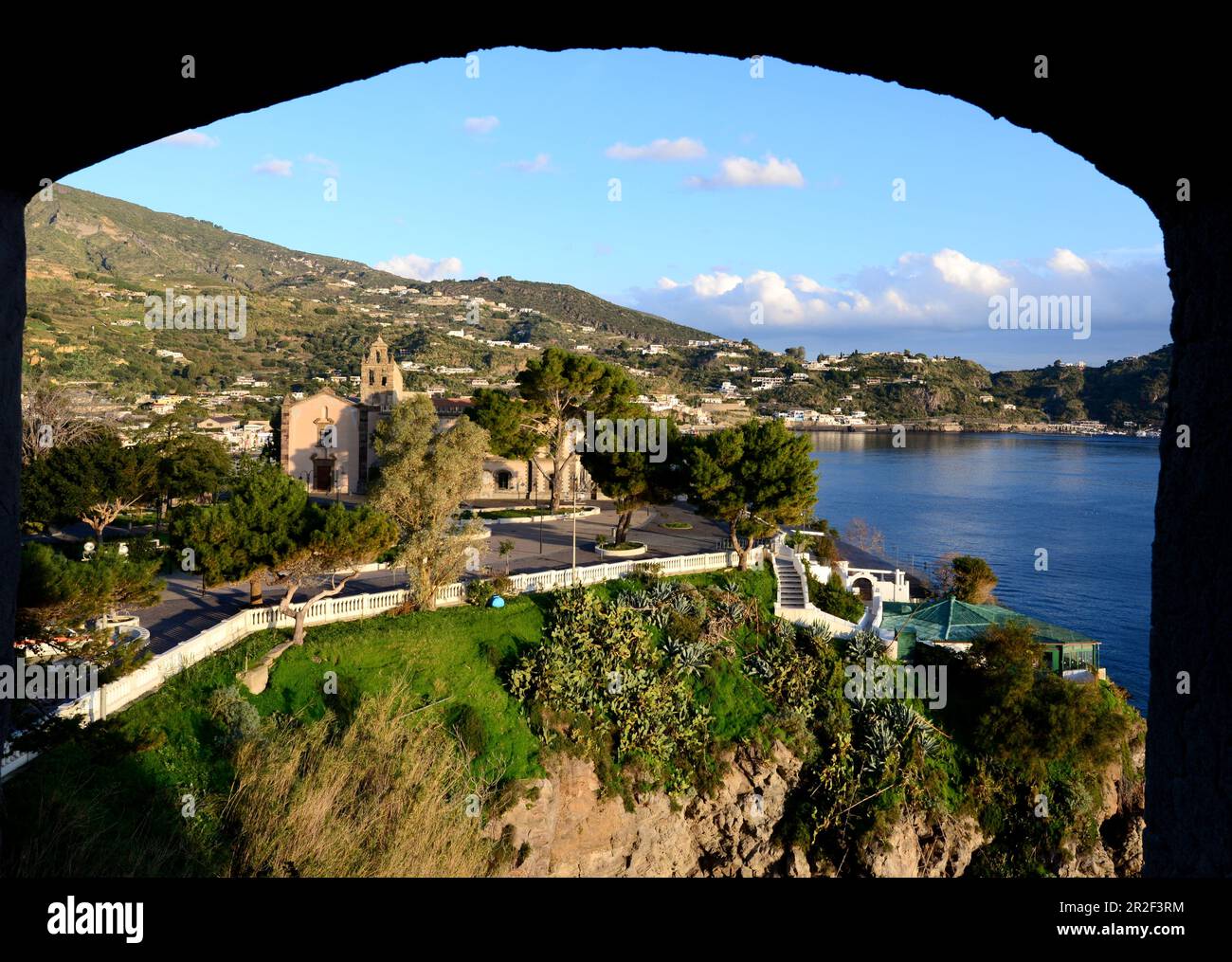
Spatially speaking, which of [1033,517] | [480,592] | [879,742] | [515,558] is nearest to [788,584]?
[879,742]

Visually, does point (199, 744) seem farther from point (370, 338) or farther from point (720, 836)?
Answer: point (370, 338)

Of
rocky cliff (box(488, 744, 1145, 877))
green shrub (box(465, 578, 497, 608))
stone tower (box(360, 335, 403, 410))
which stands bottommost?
rocky cliff (box(488, 744, 1145, 877))

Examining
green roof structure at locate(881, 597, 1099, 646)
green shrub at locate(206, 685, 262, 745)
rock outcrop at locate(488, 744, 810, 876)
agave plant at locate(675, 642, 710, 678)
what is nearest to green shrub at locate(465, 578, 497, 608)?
rock outcrop at locate(488, 744, 810, 876)

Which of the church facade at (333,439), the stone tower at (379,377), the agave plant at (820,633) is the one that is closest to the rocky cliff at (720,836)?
the agave plant at (820,633)

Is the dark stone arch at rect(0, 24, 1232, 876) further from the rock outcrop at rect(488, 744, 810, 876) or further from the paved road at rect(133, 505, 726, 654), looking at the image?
the paved road at rect(133, 505, 726, 654)

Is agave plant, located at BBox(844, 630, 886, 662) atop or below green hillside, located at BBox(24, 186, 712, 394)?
below
